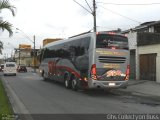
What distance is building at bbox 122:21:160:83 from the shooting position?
27.9 metres

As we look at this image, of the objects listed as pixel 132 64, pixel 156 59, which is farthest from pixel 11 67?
pixel 156 59

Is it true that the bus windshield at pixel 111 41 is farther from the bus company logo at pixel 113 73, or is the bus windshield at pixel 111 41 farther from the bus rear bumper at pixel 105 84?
the bus rear bumper at pixel 105 84

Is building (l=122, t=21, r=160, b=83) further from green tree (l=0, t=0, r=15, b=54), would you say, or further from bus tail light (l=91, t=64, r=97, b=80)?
green tree (l=0, t=0, r=15, b=54)

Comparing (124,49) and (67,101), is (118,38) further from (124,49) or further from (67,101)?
(67,101)

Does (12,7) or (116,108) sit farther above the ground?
(12,7)

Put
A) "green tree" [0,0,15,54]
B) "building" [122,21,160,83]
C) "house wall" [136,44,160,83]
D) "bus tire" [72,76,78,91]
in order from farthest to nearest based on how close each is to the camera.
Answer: "building" [122,21,160,83] < "house wall" [136,44,160,83] < "bus tire" [72,76,78,91] < "green tree" [0,0,15,54]

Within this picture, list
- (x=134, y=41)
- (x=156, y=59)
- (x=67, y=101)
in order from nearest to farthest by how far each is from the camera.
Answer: (x=67, y=101) → (x=156, y=59) → (x=134, y=41)

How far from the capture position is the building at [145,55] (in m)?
27.9

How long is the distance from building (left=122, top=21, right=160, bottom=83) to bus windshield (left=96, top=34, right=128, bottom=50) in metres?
7.36

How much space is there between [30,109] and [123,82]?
7.81m

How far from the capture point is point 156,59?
2769cm

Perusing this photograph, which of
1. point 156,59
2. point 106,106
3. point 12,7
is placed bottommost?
point 106,106

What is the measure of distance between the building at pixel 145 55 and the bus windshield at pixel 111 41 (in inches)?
290

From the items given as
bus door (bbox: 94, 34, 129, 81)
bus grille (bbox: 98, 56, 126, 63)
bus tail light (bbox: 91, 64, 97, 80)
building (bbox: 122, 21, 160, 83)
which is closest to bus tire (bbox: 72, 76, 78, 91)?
bus tail light (bbox: 91, 64, 97, 80)
